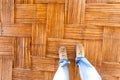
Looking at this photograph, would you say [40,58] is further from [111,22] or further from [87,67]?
[111,22]

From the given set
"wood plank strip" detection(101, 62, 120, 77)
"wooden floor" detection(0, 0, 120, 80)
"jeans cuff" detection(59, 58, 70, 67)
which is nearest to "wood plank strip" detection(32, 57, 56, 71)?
"wooden floor" detection(0, 0, 120, 80)

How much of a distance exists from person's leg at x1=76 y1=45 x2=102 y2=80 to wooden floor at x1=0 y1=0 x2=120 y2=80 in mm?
71

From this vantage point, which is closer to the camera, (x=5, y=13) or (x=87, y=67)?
(x=87, y=67)

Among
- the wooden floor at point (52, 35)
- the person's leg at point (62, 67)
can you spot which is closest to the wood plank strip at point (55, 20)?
the wooden floor at point (52, 35)

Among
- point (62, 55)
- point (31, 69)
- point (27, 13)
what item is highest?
point (27, 13)

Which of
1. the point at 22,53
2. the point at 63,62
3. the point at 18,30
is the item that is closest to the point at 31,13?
the point at 18,30

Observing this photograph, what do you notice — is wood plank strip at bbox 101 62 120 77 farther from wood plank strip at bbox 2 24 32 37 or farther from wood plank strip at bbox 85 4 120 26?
wood plank strip at bbox 2 24 32 37

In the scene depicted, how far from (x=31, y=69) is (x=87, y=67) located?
377 mm

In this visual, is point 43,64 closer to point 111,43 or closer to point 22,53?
point 22,53

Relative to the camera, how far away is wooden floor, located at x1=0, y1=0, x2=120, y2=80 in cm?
118

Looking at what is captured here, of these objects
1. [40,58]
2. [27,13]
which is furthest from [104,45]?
[27,13]

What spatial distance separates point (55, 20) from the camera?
1212mm

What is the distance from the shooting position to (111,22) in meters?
1.16

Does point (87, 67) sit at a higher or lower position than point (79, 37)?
lower
